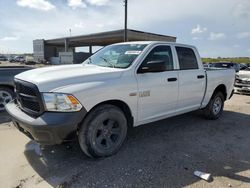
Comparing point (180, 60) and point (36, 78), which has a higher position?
point (180, 60)

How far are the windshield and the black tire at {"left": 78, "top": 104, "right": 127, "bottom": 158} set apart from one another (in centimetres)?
91

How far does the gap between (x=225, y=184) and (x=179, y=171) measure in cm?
63

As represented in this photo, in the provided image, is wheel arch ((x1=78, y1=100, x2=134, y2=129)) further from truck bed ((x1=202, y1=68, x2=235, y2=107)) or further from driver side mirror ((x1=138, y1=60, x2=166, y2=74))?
truck bed ((x1=202, y1=68, x2=235, y2=107))

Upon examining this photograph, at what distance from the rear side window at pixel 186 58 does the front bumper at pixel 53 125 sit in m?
2.62

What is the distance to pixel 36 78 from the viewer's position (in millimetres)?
3492

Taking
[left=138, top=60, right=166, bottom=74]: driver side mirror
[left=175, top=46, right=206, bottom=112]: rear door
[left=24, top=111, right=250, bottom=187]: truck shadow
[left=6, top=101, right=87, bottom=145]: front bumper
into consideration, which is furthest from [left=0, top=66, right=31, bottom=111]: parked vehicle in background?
[left=175, top=46, right=206, bottom=112]: rear door

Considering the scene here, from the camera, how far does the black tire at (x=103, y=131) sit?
3.50 m

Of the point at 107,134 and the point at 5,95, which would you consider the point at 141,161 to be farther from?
the point at 5,95

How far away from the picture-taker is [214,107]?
6309 millimetres

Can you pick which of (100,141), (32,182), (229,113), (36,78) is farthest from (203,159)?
(229,113)

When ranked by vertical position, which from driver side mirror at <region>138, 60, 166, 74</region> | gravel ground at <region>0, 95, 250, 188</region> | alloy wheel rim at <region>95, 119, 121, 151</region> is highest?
driver side mirror at <region>138, 60, 166, 74</region>

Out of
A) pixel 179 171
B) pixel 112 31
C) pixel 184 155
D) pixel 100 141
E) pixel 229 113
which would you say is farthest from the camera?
pixel 112 31

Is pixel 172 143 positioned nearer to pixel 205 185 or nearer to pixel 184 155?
pixel 184 155

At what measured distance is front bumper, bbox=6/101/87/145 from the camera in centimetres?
315
